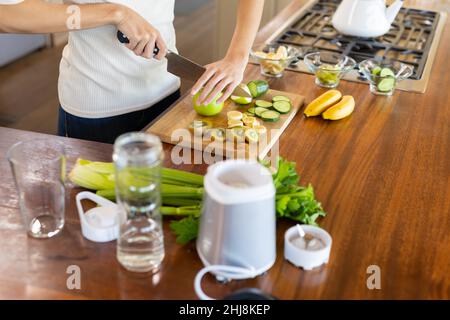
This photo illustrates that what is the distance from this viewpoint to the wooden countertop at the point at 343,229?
0.95 meters

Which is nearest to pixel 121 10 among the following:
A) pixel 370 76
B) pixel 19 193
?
pixel 19 193

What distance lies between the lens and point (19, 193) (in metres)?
1.07

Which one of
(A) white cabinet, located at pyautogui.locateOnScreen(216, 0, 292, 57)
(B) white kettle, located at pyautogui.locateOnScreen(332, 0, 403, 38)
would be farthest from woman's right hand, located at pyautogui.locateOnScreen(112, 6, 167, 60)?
(A) white cabinet, located at pyautogui.locateOnScreen(216, 0, 292, 57)

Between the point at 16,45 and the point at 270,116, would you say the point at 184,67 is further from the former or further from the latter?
the point at 16,45

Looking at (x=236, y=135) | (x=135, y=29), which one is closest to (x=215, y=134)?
(x=236, y=135)

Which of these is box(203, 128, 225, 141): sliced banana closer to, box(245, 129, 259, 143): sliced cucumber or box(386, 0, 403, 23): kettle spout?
box(245, 129, 259, 143): sliced cucumber

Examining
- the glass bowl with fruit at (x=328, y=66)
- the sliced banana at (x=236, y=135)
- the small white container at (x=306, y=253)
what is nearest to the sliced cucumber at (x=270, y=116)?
the sliced banana at (x=236, y=135)

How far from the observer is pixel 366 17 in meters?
2.07

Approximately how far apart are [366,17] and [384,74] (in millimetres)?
448

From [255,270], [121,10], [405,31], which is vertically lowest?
[405,31]

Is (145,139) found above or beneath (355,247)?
above

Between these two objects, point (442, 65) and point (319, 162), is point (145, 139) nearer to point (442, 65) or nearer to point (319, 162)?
point (319, 162)

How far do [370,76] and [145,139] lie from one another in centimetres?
99

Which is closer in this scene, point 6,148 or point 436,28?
point 6,148
